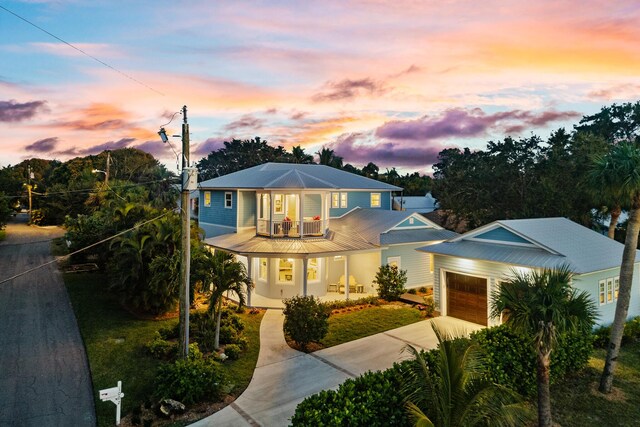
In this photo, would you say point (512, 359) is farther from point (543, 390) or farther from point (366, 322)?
point (366, 322)

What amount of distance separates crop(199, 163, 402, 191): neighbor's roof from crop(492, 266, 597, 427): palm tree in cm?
1309

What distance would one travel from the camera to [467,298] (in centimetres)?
1583

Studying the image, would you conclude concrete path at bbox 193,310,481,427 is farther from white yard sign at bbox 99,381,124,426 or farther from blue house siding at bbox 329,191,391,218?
blue house siding at bbox 329,191,391,218

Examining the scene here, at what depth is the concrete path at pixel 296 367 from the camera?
8.63m

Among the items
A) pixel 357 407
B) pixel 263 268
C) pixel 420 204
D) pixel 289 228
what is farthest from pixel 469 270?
pixel 420 204

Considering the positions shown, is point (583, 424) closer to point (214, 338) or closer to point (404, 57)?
point (214, 338)

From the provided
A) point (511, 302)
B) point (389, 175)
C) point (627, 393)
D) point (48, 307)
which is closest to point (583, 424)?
point (627, 393)

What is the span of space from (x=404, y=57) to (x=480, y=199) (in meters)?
16.1

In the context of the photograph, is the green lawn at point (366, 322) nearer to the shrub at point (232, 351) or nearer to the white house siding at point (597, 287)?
the shrub at point (232, 351)

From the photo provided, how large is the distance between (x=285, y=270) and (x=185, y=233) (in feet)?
31.0

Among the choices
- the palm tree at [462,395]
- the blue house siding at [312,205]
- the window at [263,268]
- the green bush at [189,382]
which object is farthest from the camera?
the blue house siding at [312,205]

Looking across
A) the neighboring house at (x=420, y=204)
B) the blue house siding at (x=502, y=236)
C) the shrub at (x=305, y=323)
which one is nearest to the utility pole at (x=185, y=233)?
the shrub at (x=305, y=323)

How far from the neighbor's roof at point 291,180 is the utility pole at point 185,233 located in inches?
363

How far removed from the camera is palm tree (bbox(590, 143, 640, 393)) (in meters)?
9.62
